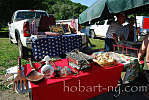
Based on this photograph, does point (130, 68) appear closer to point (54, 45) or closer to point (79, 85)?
point (79, 85)

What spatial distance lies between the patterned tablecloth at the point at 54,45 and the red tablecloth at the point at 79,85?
1.66 m

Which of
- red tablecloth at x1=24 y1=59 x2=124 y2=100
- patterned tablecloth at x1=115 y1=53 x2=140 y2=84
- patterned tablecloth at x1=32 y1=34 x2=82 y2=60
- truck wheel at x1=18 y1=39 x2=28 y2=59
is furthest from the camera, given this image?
truck wheel at x1=18 y1=39 x2=28 y2=59

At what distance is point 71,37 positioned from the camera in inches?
174

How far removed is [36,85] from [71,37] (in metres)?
2.91

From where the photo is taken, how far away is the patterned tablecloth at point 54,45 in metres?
3.94

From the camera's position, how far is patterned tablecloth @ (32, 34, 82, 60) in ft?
12.9

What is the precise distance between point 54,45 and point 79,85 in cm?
243

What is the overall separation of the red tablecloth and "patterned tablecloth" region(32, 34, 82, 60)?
166 centimetres

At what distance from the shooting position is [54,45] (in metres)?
4.16

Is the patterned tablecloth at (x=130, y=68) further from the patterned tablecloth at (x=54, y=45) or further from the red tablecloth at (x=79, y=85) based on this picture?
the patterned tablecloth at (x=54, y=45)

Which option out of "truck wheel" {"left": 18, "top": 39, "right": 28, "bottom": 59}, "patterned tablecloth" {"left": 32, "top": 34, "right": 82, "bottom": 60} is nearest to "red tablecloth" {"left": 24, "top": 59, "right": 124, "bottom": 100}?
"patterned tablecloth" {"left": 32, "top": 34, "right": 82, "bottom": 60}

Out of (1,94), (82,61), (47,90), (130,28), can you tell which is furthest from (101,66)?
(130,28)

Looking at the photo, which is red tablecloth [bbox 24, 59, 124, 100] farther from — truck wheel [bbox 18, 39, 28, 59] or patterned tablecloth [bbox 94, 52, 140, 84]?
truck wheel [bbox 18, 39, 28, 59]

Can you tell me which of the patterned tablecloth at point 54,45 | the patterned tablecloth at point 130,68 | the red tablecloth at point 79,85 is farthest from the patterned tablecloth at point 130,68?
the patterned tablecloth at point 54,45
